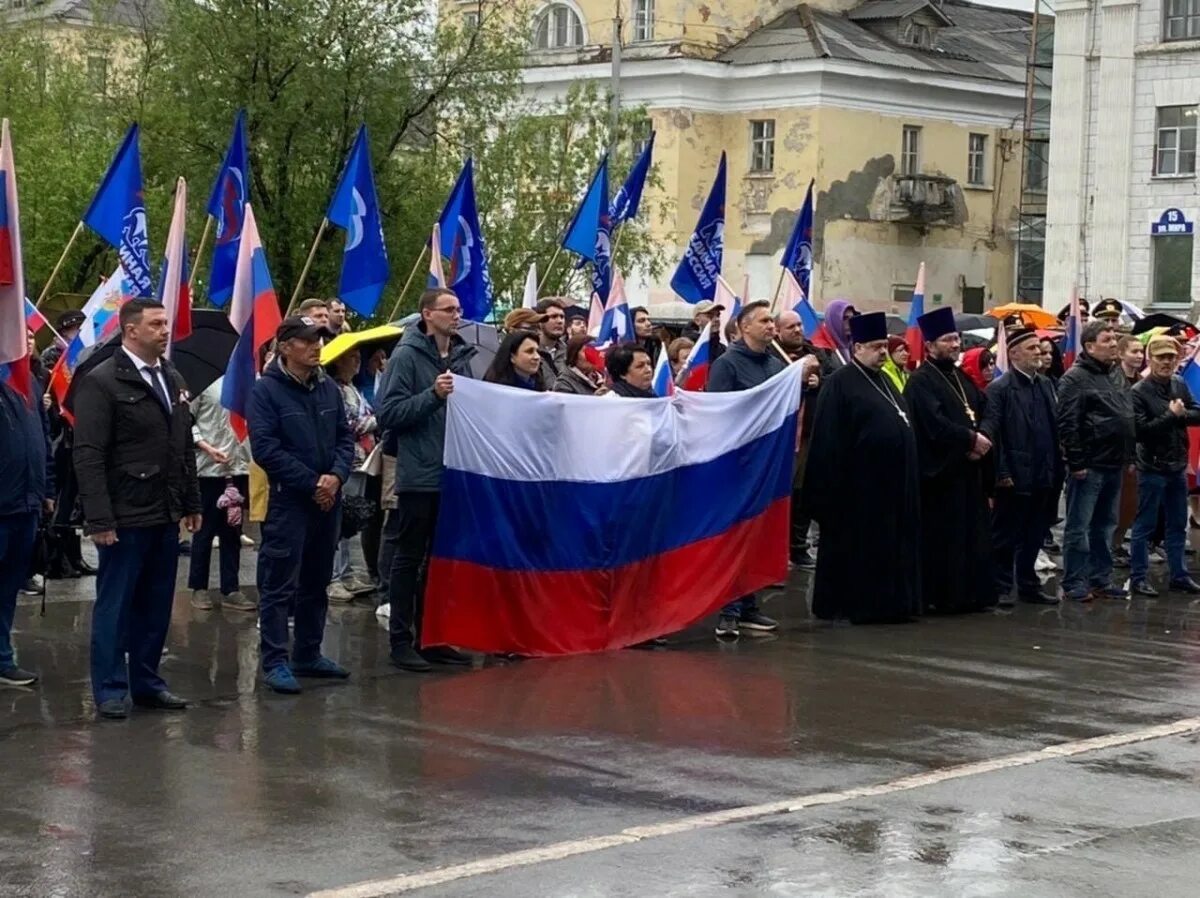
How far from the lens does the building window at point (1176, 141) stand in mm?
45250

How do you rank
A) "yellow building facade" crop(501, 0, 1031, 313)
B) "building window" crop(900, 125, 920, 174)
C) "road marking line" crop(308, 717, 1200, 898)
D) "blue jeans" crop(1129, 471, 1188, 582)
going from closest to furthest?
"road marking line" crop(308, 717, 1200, 898), "blue jeans" crop(1129, 471, 1188, 582), "yellow building facade" crop(501, 0, 1031, 313), "building window" crop(900, 125, 920, 174)

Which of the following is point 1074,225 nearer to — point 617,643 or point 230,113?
point 230,113

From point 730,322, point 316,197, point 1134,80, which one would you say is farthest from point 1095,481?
point 1134,80

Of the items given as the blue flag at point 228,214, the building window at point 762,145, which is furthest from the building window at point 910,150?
the blue flag at point 228,214

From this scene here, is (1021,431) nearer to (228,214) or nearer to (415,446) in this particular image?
(415,446)

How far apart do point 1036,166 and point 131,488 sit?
51.5m

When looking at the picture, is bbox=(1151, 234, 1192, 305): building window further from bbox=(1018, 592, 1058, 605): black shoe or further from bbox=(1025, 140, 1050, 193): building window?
bbox=(1018, 592, 1058, 605): black shoe

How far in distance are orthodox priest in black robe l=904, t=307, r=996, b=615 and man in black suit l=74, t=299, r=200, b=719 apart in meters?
5.62

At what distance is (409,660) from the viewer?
37.1ft

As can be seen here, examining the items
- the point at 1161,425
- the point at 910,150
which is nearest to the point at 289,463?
the point at 1161,425

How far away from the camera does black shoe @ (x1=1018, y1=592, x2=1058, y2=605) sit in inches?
586

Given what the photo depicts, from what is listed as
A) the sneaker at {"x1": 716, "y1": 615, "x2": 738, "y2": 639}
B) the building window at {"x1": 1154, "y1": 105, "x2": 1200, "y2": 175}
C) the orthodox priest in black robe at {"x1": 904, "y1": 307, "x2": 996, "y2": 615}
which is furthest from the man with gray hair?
the building window at {"x1": 1154, "y1": 105, "x2": 1200, "y2": 175}

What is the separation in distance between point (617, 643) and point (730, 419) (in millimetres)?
1626

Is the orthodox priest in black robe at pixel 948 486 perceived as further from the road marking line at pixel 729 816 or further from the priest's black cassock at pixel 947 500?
the road marking line at pixel 729 816
